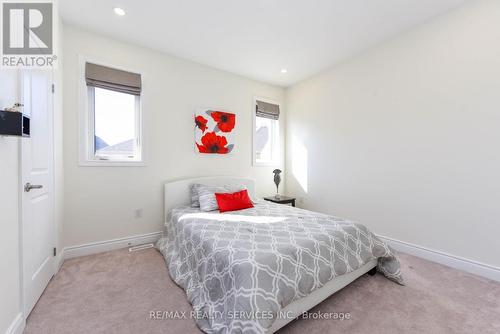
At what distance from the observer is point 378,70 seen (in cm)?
286

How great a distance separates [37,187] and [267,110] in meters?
3.36


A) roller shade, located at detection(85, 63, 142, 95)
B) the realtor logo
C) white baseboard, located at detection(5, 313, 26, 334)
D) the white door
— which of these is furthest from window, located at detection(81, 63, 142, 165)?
white baseboard, located at detection(5, 313, 26, 334)

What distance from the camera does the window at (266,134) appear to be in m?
3.96

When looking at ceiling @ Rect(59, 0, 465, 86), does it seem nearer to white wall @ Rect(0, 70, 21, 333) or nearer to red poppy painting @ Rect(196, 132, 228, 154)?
red poppy painting @ Rect(196, 132, 228, 154)

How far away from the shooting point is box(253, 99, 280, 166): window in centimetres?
396

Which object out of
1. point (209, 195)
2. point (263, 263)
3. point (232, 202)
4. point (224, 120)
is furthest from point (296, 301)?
point (224, 120)

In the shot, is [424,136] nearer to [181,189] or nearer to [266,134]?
[266,134]

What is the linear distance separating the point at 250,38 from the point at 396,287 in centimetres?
312

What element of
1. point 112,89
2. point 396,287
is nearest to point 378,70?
point 396,287

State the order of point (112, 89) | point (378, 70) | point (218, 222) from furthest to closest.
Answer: point (378, 70) < point (112, 89) < point (218, 222)

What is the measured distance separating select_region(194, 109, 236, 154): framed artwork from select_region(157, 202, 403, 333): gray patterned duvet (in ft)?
4.28

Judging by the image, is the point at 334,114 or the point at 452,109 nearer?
the point at 452,109

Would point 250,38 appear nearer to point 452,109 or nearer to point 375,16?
point 375,16

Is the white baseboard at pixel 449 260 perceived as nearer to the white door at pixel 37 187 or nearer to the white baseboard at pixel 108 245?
the white baseboard at pixel 108 245
